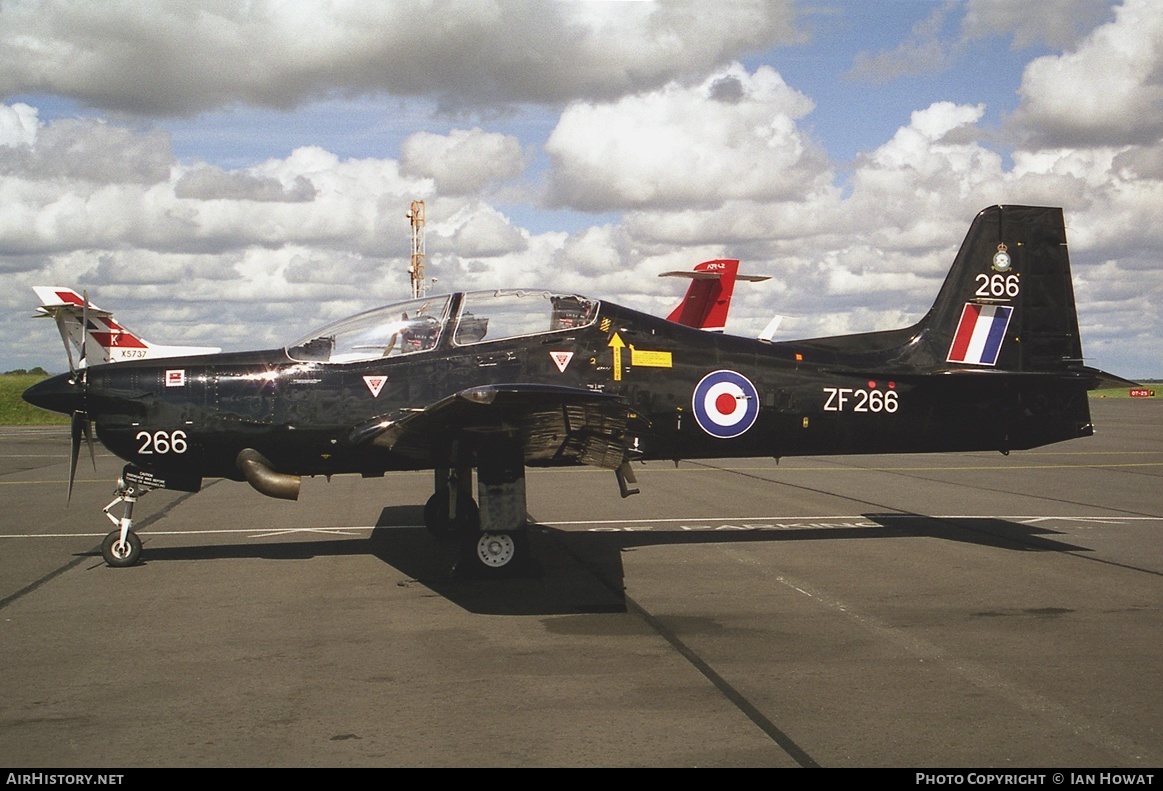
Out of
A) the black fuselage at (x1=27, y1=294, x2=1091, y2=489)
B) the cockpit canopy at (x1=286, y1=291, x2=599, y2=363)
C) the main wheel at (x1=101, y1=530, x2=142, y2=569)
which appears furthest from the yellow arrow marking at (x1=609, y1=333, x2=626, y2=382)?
the main wheel at (x1=101, y1=530, x2=142, y2=569)

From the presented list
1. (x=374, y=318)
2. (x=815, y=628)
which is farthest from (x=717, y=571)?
(x=374, y=318)

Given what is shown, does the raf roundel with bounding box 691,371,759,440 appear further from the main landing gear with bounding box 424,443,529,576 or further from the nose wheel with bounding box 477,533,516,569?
the nose wheel with bounding box 477,533,516,569

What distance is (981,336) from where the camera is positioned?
36.7 feet

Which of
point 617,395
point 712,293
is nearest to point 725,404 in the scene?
point 617,395

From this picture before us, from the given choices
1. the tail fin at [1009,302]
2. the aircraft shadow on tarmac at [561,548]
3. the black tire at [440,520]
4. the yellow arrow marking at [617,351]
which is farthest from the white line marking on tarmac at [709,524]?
the yellow arrow marking at [617,351]

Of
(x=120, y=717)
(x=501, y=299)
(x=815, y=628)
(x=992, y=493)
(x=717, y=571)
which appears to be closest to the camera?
(x=120, y=717)

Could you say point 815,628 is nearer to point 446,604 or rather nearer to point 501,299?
point 446,604

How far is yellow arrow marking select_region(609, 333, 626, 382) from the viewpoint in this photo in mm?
9930

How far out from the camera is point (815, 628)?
709 centimetres

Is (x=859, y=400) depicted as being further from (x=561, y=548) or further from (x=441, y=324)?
(x=441, y=324)

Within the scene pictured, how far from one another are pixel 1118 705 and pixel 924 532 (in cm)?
644

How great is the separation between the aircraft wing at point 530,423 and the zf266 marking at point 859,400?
2.50m

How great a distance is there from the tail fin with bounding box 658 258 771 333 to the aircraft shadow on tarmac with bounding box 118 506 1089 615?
20.4 m

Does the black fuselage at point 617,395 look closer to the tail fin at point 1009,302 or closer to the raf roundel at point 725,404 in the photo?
the raf roundel at point 725,404
